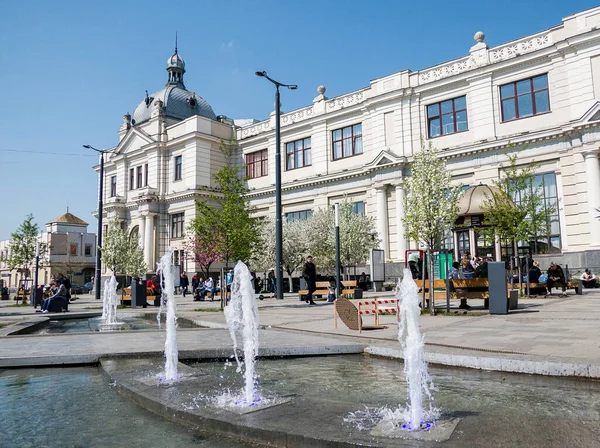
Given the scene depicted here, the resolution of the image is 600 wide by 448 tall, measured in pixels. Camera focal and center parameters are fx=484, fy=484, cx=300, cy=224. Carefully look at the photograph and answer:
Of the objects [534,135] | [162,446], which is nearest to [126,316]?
[162,446]

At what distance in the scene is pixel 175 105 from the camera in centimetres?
4984

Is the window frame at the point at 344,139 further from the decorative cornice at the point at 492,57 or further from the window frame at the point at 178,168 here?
the window frame at the point at 178,168

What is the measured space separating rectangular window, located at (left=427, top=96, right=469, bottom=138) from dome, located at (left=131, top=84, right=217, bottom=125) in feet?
88.5

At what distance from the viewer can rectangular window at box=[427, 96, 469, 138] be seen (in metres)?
31.4

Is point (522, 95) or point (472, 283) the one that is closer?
point (472, 283)

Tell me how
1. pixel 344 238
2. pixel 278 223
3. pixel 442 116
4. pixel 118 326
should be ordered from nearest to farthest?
pixel 118 326 < pixel 278 223 < pixel 344 238 < pixel 442 116

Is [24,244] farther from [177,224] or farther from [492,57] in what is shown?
[492,57]

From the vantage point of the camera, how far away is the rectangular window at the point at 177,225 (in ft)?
146

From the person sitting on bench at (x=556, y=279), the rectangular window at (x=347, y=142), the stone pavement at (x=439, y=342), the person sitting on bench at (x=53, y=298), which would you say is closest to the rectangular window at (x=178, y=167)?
the rectangular window at (x=347, y=142)

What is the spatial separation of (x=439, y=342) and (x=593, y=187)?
70.9 ft

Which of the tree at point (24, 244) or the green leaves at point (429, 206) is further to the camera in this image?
the tree at point (24, 244)

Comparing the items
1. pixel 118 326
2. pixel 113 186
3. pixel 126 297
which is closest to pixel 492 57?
pixel 126 297

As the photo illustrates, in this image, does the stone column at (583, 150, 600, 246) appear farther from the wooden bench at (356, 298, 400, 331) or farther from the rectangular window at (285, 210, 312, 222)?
the rectangular window at (285, 210, 312, 222)

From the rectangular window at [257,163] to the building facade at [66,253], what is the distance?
50.9 metres
